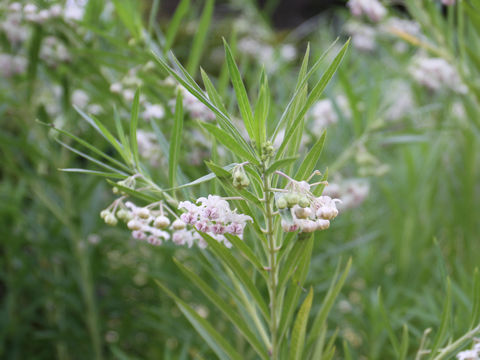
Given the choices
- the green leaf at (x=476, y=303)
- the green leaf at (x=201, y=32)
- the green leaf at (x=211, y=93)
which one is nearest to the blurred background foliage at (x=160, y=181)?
the green leaf at (x=201, y=32)

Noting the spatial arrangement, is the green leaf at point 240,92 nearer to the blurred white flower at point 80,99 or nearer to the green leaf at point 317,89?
the green leaf at point 317,89

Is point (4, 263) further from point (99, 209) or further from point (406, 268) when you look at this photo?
point (406, 268)

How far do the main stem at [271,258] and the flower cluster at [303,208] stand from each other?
0.02m

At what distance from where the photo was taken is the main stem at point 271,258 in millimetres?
369

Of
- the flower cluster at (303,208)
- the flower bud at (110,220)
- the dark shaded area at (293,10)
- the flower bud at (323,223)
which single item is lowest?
the dark shaded area at (293,10)

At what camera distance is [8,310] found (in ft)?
3.39

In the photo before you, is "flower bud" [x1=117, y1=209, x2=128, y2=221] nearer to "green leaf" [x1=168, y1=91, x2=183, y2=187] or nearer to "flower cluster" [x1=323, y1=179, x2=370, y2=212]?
"green leaf" [x1=168, y1=91, x2=183, y2=187]

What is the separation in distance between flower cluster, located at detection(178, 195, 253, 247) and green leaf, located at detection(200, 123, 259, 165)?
0.05 meters

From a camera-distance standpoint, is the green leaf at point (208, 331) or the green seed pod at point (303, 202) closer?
the green seed pod at point (303, 202)

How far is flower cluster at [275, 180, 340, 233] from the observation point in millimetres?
346

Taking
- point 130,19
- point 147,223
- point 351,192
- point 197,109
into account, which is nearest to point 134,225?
point 147,223

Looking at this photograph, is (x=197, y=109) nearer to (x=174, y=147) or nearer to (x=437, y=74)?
(x=174, y=147)

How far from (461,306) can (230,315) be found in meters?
0.39

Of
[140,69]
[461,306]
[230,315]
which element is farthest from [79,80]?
[461,306]
